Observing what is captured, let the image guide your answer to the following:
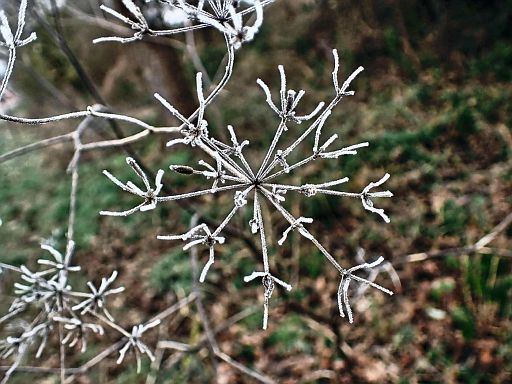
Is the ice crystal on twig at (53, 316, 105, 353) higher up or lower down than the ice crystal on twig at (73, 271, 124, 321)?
lower down

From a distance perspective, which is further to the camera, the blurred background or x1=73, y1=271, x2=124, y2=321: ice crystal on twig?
the blurred background

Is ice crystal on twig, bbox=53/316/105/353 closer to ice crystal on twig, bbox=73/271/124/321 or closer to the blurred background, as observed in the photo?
ice crystal on twig, bbox=73/271/124/321

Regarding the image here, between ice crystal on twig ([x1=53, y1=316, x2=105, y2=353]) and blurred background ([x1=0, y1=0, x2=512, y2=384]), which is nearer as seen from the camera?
ice crystal on twig ([x1=53, y1=316, x2=105, y2=353])

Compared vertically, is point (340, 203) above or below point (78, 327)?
below

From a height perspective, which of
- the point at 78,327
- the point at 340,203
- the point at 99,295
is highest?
the point at 99,295

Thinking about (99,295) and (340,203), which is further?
(340,203)

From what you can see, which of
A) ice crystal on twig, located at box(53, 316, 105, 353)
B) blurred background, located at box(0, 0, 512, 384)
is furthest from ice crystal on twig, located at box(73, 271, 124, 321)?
blurred background, located at box(0, 0, 512, 384)

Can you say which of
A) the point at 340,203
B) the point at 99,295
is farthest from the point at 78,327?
the point at 340,203

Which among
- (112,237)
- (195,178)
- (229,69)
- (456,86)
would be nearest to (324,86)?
(456,86)

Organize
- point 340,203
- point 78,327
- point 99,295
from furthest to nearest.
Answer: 1. point 340,203
2. point 78,327
3. point 99,295

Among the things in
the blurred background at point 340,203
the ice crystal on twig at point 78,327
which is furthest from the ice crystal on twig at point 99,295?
the blurred background at point 340,203

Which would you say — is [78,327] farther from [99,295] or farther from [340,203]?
[340,203]
